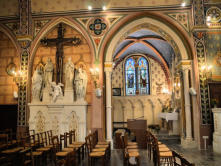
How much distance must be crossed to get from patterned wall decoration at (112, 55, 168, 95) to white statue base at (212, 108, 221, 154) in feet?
28.7

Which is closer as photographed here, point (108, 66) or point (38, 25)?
point (108, 66)

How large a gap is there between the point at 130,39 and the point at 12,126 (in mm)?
8771

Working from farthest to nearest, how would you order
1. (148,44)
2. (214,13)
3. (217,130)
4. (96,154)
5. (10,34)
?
(148,44), (10,34), (214,13), (217,130), (96,154)

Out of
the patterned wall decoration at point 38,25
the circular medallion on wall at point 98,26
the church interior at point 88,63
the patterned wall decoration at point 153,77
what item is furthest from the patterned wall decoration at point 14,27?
the patterned wall decoration at point 153,77

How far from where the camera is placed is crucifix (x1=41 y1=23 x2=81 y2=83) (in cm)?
1037

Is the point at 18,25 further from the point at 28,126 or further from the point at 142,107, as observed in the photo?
the point at 142,107

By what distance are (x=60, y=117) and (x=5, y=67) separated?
3.77 metres

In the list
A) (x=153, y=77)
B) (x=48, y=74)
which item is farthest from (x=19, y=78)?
(x=153, y=77)

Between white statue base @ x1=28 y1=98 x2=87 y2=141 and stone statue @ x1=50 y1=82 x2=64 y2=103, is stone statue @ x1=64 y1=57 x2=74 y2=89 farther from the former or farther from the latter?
white statue base @ x1=28 y1=98 x2=87 y2=141

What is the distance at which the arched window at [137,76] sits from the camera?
60.4 ft

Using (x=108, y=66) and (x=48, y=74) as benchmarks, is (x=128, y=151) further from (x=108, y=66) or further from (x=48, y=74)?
(x=48, y=74)

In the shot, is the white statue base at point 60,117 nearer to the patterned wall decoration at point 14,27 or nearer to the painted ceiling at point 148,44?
the patterned wall decoration at point 14,27

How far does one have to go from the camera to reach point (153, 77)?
18.1 metres

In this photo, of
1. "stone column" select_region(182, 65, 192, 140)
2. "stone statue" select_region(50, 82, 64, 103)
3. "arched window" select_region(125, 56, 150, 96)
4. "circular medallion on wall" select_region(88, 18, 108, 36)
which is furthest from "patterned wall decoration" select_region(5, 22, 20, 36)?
"arched window" select_region(125, 56, 150, 96)
